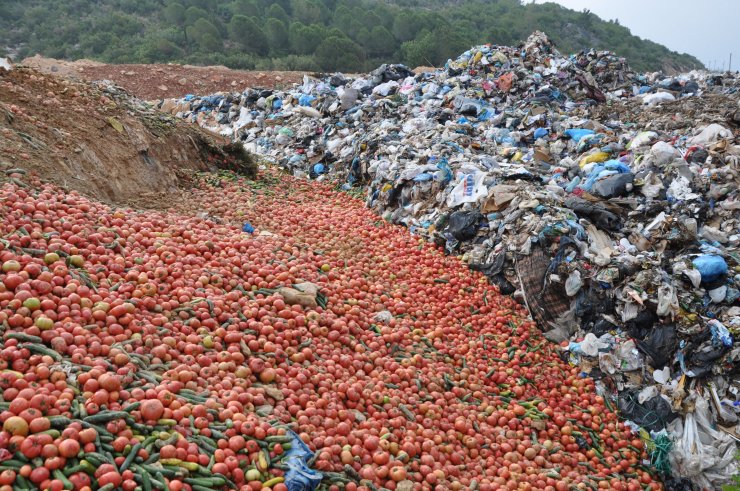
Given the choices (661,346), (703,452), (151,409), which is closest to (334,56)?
(661,346)

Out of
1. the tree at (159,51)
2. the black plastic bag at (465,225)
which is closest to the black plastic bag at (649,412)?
the black plastic bag at (465,225)

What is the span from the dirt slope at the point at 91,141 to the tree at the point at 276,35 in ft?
88.0

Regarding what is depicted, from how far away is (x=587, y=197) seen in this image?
657cm

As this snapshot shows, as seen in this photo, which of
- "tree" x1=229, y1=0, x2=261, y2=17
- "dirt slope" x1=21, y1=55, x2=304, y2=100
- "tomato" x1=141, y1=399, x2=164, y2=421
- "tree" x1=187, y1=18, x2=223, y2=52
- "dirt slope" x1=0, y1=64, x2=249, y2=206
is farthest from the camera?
"tree" x1=229, y1=0, x2=261, y2=17

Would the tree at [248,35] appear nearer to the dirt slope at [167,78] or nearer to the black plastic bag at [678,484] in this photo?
the dirt slope at [167,78]

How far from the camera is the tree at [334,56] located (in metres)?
30.6

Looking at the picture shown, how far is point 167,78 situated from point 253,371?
18.9 metres

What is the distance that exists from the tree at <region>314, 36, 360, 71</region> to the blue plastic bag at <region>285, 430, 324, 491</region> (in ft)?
97.2

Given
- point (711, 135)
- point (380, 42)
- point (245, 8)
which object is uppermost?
point (245, 8)

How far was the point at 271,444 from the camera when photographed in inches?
121

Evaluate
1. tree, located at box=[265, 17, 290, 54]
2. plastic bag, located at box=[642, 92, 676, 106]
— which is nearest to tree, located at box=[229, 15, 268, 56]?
tree, located at box=[265, 17, 290, 54]

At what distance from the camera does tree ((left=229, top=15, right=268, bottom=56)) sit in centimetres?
3195

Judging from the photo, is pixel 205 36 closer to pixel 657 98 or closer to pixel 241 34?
pixel 241 34

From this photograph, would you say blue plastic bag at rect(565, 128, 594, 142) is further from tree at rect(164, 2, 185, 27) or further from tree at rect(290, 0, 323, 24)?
tree at rect(290, 0, 323, 24)
